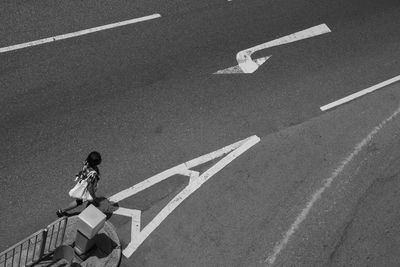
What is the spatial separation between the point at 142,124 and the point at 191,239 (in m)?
2.63

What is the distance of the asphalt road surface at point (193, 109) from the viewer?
25.2ft

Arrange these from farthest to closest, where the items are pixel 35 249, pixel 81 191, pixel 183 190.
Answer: pixel 183 190 → pixel 81 191 → pixel 35 249

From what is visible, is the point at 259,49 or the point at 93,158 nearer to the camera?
the point at 93,158

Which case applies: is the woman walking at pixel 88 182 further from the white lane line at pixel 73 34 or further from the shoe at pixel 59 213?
the white lane line at pixel 73 34

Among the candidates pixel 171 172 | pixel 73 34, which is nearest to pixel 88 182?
pixel 171 172

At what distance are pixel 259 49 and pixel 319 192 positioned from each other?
4009mm

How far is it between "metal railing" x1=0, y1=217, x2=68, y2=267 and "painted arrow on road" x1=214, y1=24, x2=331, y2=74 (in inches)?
193

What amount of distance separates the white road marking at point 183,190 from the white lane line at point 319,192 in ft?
A: 5.29

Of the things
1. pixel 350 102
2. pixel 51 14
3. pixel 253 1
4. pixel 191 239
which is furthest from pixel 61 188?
pixel 253 1

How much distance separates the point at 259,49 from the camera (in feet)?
35.0

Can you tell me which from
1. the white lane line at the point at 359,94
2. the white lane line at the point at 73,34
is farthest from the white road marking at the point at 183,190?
the white lane line at the point at 73,34

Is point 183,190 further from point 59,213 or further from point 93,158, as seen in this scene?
point 59,213

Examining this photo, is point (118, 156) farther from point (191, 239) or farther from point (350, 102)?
point (350, 102)

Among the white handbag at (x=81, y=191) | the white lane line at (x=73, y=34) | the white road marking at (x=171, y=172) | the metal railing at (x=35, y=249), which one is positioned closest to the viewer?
the metal railing at (x=35, y=249)
